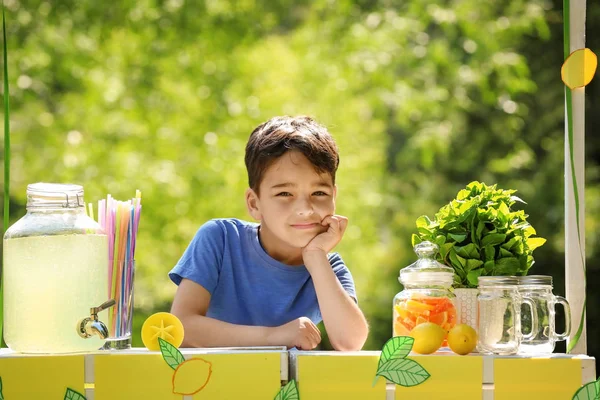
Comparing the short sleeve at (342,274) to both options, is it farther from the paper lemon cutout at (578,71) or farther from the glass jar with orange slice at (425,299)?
the paper lemon cutout at (578,71)

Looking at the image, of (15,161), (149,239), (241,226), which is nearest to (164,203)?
(149,239)

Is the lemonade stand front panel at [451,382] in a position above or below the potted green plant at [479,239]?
below

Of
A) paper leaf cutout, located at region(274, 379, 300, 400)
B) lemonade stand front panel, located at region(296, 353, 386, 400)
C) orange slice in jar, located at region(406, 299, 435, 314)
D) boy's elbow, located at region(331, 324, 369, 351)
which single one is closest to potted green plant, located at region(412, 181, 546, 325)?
orange slice in jar, located at region(406, 299, 435, 314)

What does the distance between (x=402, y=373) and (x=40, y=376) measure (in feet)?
2.08

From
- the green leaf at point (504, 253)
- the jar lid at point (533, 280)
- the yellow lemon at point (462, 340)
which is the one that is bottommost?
the yellow lemon at point (462, 340)

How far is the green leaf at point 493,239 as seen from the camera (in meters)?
1.79

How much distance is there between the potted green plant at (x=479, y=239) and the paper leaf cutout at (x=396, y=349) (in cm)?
27

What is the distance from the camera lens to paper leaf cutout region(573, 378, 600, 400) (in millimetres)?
1493

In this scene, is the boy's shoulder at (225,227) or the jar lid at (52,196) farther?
the boy's shoulder at (225,227)

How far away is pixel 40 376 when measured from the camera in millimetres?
1527

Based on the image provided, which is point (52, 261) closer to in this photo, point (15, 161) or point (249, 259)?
point (249, 259)

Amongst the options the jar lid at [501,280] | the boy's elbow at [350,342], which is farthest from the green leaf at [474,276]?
the boy's elbow at [350,342]

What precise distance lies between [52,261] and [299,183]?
0.62 meters

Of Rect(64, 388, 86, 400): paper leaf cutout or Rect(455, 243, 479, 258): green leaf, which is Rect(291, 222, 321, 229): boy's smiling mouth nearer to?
Rect(455, 243, 479, 258): green leaf
